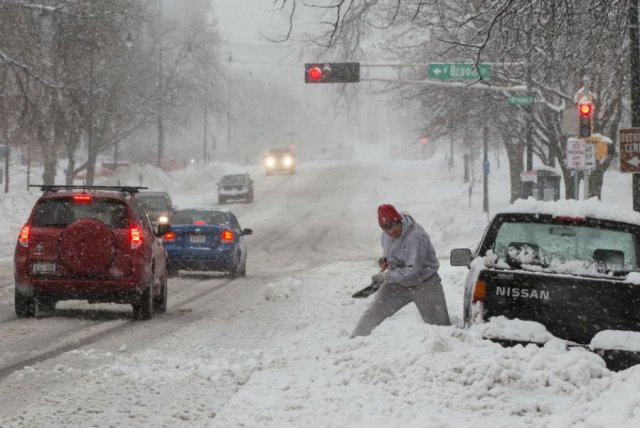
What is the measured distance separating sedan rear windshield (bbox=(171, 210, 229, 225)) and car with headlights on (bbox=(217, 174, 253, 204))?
103ft

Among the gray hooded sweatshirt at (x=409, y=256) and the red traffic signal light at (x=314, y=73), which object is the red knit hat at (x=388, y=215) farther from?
the red traffic signal light at (x=314, y=73)

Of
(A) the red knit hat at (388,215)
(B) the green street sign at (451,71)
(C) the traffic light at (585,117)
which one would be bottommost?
(A) the red knit hat at (388,215)

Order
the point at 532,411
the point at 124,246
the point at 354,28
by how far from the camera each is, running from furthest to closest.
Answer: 1. the point at 354,28
2. the point at 124,246
3. the point at 532,411

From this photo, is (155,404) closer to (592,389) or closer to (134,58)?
(592,389)

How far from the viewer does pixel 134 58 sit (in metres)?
52.0

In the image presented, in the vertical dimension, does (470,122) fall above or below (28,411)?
above

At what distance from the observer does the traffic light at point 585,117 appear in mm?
22688

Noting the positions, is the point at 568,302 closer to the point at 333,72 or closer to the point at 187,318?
the point at 187,318

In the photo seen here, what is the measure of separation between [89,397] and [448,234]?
94.0ft

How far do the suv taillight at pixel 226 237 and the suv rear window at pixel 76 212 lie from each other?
817cm

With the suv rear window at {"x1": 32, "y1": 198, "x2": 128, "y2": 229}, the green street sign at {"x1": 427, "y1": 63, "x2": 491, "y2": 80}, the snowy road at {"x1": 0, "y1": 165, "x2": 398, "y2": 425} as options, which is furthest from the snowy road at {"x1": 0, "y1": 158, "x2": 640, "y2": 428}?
the green street sign at {"x1": 427, "y1": 63, "x2": 491, "y2": 80}

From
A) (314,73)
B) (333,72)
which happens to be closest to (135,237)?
(333,72)

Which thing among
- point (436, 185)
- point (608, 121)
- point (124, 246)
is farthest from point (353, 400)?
point (436, 185)

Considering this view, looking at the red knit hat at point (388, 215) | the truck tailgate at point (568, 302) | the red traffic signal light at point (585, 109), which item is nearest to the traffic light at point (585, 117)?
the red traffic signal light at point (585, 109)
